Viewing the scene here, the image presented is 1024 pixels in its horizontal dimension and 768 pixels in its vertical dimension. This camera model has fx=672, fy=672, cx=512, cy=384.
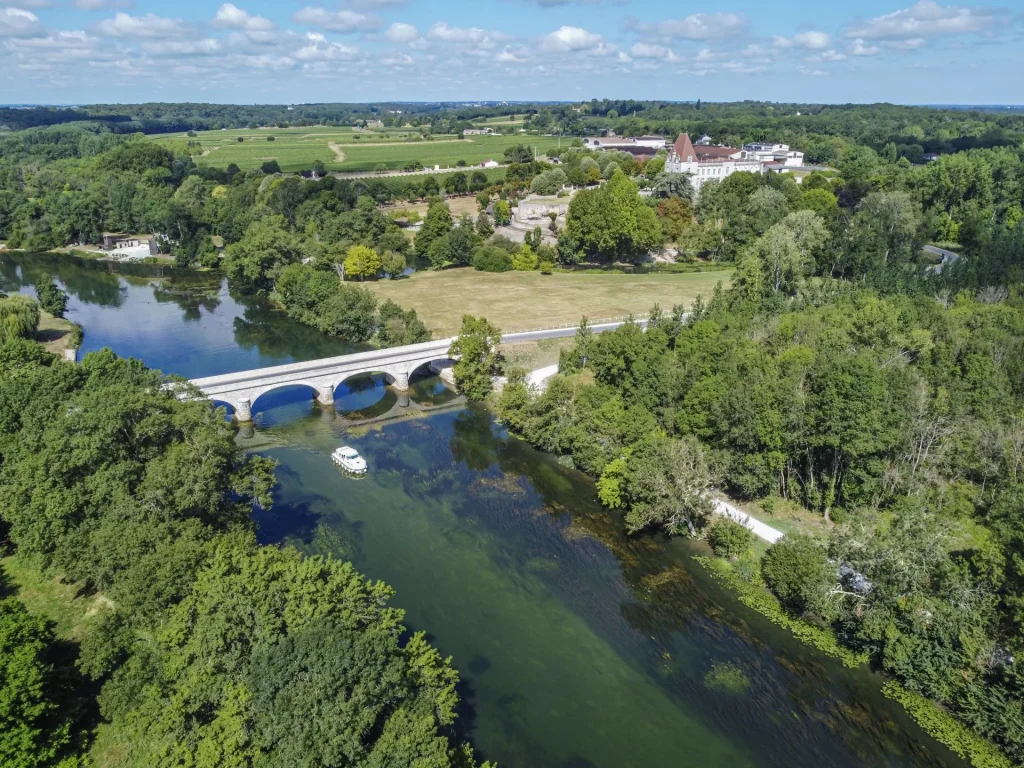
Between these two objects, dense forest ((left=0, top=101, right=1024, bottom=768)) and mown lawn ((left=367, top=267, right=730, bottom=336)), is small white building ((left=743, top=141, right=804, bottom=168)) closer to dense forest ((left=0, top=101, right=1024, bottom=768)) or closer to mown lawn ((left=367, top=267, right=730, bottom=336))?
mown lawn ((left=367, top=267, right=730, bottom=336))

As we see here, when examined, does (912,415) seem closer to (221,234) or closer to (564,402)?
(564,402)

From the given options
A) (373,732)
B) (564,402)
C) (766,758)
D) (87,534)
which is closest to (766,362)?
(564,402)

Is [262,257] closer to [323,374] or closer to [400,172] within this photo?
[323,374]

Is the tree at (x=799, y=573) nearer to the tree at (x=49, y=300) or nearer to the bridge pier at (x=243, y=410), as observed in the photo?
the bridge pier at (x=243, y=410)


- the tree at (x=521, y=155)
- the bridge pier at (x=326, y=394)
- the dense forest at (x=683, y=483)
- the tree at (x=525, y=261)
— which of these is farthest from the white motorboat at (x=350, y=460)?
the tree at (x=521, y=155)

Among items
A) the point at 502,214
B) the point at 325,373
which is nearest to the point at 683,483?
the point at 325,373

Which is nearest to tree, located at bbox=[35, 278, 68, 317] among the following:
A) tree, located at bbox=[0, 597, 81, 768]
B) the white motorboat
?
the white motorboat
